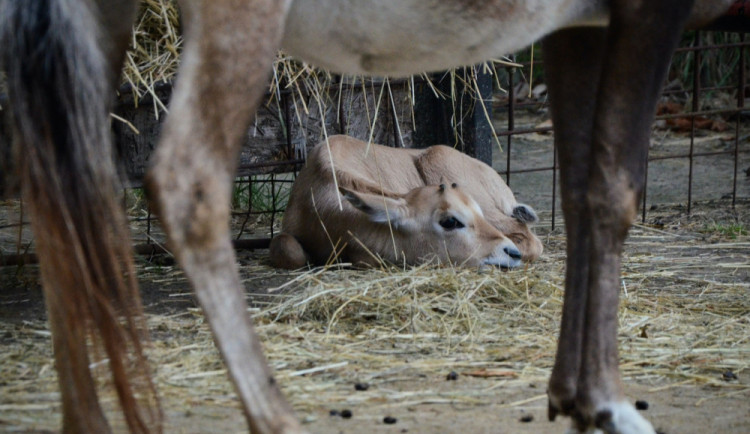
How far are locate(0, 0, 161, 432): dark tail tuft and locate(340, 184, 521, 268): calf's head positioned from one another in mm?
2943

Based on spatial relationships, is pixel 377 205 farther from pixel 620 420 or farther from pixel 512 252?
pixel 620 420

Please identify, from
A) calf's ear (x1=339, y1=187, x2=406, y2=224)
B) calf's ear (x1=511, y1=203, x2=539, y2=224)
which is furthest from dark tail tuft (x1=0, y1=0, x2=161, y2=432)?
calf's ear (x1=511, y1=203, x2=539, y2=224)

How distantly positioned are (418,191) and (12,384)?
2.90 m

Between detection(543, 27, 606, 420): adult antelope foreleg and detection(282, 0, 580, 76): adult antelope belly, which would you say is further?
detection(543, 27, 606, 420): adult antelope foreleg

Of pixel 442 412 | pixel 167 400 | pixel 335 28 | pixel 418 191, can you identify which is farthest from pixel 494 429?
pixel 418 191

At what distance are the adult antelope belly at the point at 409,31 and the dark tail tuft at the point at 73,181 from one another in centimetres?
57

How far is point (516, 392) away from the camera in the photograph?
3293 millimetres

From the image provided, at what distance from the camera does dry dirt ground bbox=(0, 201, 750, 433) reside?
302 cm

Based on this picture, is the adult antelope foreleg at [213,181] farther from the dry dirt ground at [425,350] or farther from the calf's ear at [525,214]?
the calf's ear at [525,214]

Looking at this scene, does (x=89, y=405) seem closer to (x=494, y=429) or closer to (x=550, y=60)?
(x=494, y=429)

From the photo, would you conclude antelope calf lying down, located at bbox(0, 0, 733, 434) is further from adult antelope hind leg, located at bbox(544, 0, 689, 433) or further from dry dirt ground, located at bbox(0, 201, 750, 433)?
dry dirt ground, located at bbox(0, 201, 750, 433)

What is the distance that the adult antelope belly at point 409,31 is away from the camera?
2.55 m

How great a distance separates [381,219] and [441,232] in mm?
→ 359

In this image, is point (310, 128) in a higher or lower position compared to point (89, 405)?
higher
